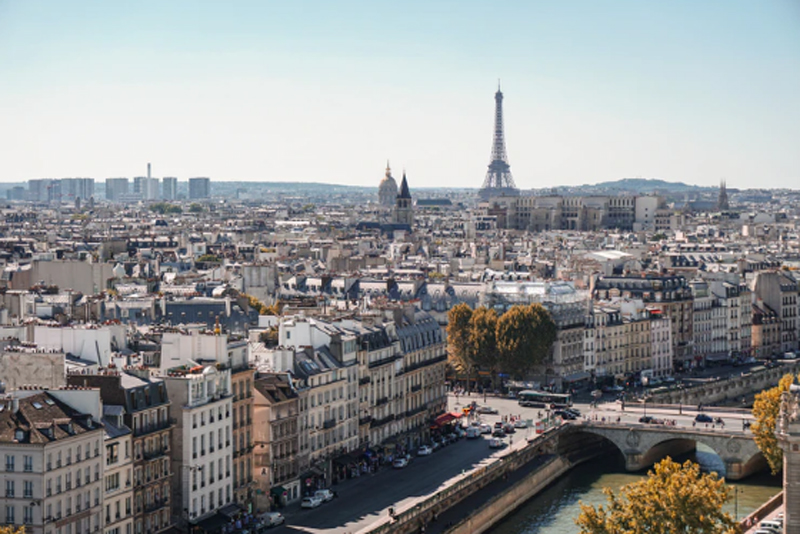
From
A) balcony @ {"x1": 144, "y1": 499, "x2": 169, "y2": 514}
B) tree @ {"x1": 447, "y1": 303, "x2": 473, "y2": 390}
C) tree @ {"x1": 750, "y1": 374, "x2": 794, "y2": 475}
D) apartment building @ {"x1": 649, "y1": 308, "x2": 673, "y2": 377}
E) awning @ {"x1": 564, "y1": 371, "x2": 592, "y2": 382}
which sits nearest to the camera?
balcony @ {"x1": 144, "y1": 499, "x2": 169, "y2": 514}

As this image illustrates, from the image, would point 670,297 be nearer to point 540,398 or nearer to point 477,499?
point 540,398

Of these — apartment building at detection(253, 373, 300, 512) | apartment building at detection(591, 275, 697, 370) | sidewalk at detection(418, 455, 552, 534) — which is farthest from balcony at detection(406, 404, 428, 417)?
apartment building at detection(591, 275, 697, 370)

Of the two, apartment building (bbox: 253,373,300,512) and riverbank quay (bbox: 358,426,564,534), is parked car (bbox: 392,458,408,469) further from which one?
apartment building (bbox: 253,373,300,512)

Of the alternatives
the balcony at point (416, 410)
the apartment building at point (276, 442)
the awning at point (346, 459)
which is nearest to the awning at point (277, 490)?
the apartment building at point (276, 442)

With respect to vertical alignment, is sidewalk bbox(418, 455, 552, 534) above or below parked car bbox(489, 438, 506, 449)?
below

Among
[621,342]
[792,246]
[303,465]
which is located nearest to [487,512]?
[303,465]

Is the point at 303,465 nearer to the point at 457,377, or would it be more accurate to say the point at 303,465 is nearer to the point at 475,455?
the point at 475,455

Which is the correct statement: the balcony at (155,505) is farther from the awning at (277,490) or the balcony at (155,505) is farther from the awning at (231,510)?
the awning at (277,490)
